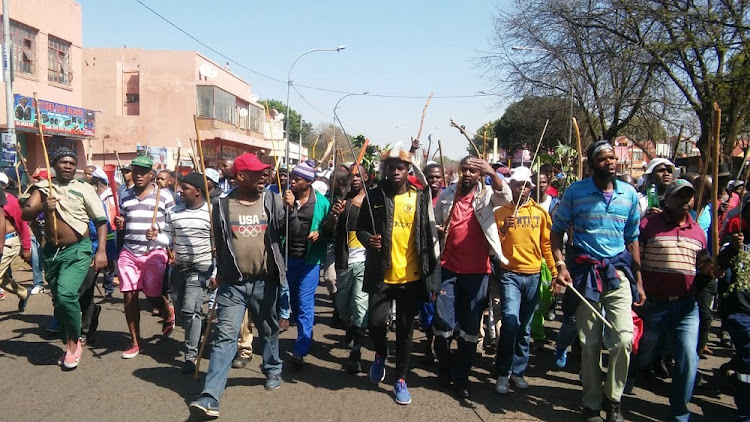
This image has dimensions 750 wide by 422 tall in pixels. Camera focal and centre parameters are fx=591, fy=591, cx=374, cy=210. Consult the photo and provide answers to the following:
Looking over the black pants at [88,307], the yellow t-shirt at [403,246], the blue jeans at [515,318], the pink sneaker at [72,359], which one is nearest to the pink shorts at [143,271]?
the black pants at [88,307]

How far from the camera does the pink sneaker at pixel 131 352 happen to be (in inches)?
235

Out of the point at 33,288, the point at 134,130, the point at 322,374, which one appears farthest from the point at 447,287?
the point at 134,130

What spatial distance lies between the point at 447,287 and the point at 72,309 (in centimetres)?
353

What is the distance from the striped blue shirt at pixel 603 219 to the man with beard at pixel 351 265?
1.89 meters

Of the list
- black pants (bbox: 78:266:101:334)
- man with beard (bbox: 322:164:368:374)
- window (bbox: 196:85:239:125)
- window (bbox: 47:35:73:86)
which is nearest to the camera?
man with beard (bbox: 322:164:368:374)

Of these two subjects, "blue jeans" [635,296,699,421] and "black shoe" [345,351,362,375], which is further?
"black shoe" [345,351,362,375]

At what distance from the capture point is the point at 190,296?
19.1ft

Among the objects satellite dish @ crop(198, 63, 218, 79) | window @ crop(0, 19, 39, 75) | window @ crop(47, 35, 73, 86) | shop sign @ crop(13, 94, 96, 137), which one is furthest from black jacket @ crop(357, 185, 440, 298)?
Answer: satellite dish @ crop(198, 63, 218, 79)

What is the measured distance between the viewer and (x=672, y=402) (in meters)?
4.49

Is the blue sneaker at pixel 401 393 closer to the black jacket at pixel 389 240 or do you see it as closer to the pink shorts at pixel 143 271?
the black jacket at pixel 389 240

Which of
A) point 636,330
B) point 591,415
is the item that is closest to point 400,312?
point 591,415

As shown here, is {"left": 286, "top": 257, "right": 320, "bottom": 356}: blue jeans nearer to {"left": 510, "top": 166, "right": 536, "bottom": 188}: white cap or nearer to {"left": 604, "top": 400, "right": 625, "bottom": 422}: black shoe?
{"left": 510, "top": 166, "right": 536, "bottom": 188}: white cap

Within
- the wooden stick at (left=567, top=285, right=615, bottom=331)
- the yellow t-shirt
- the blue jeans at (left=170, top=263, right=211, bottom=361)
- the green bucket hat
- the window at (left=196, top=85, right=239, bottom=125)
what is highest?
the window at (left=196, top=85, right=239, bottom=125)

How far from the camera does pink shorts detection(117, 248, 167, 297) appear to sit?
6.01 m
